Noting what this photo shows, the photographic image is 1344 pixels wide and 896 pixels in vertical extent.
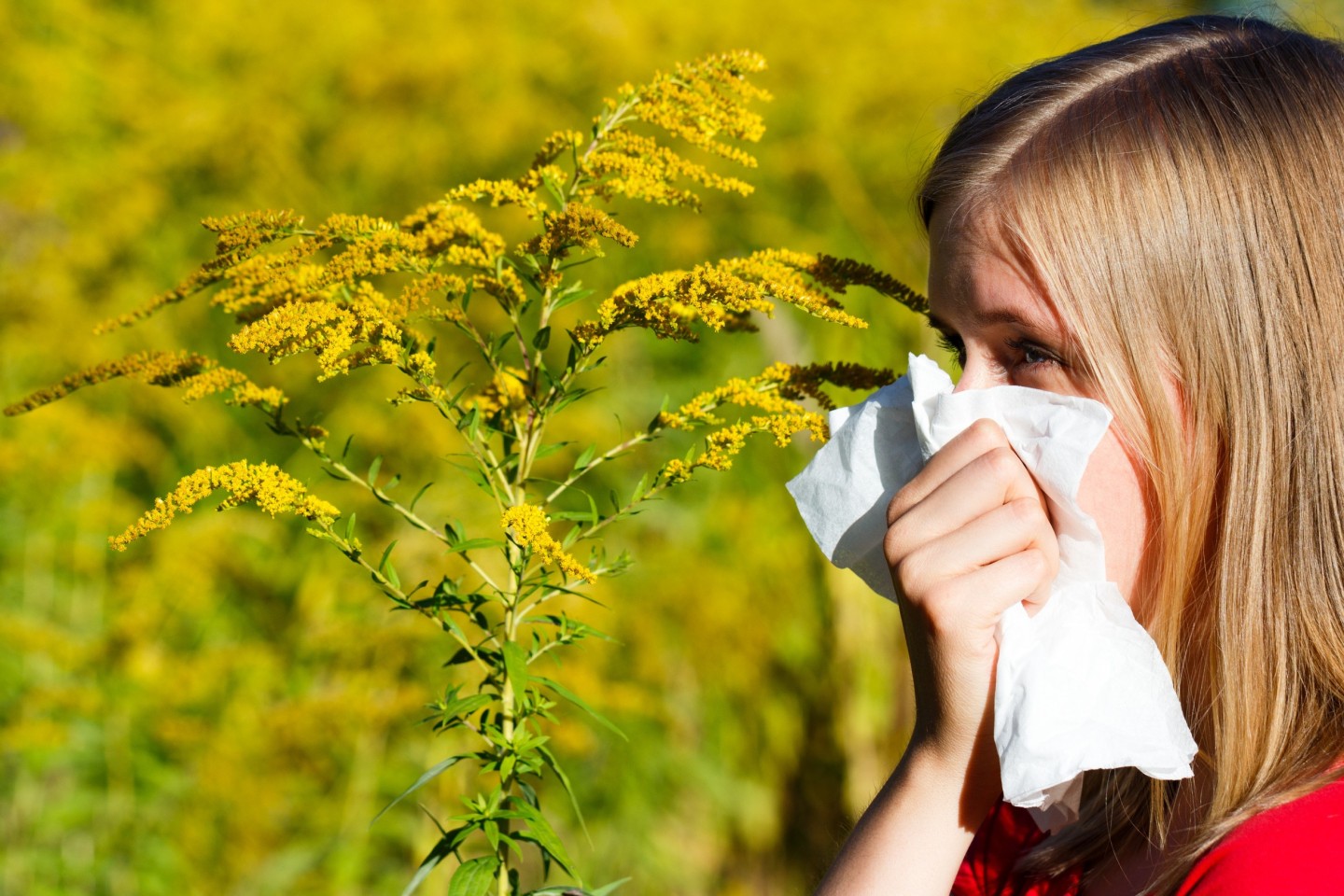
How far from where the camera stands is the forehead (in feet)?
3.63

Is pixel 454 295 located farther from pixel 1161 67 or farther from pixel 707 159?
pixel 707 159

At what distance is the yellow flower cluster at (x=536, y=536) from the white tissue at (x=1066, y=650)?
1.37ft

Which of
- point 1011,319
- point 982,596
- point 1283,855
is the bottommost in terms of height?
point 1283,855

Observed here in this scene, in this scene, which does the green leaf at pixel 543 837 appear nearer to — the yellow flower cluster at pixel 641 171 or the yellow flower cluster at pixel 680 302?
the yellow flower cluster at pixel 680 302

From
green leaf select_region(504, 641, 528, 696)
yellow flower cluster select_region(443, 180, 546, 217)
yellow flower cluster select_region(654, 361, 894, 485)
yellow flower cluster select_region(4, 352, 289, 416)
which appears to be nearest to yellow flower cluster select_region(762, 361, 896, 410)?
yellow flower cluster select_region(654, 361, 894, 485)

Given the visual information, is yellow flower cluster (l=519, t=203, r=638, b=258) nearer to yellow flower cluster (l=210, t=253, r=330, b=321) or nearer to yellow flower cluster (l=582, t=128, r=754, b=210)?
yellow flower cluster (l=582, t=128, r=754, b=210)

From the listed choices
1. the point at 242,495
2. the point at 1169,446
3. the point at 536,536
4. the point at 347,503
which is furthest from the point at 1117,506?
the point at 347,503

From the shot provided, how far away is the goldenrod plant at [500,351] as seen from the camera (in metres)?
0.98

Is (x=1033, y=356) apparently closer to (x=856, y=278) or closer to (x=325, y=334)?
(x=856, y=278)

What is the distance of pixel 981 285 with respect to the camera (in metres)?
1.13

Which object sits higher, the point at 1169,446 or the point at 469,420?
the point at 469,420

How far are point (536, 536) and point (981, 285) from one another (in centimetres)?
52

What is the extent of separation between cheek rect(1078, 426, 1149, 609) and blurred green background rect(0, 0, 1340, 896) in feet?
2.51

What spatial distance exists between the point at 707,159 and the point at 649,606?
2.10 m
